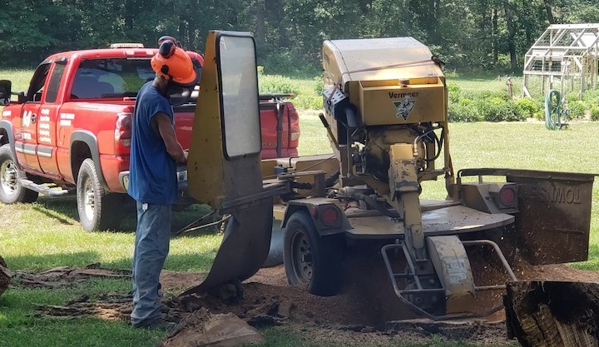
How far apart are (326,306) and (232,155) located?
1.64 m

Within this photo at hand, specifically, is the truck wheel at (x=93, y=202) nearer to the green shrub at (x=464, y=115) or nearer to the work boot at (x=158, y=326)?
the work boot at (x=158, y=326)

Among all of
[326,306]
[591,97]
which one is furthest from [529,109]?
[326,306]

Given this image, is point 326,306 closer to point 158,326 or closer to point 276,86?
point 158,326

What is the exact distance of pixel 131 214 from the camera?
479 inches

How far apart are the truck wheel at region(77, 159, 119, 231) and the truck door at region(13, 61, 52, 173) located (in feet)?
4.62

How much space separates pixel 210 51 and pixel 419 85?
2228 millimetres

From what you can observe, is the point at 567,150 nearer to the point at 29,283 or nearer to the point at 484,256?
the point at 484,256

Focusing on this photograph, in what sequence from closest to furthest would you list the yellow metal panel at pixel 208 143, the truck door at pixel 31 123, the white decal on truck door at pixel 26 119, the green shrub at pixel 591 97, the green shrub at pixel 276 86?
the yellow metal panel at pixel 208 143 → the truck door at pixel 31 123 → the white decal on truck door at pixel 26 119 → the green shrub at pixel 591 97 → the green shrub at pixel 276 86

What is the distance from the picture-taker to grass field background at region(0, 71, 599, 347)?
621cm

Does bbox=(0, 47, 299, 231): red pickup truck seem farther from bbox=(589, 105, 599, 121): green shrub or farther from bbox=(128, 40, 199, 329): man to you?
bbox=(589, 105, 599, 121): green shrub

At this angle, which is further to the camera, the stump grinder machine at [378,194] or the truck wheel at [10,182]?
the truck wheel at [10,182]

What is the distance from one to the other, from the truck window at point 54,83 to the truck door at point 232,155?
5.57 metres

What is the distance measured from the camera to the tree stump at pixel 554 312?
5.02 m

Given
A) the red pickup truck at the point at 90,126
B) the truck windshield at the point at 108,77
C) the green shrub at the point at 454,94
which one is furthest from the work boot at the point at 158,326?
the green shrub at the point at 454,94
